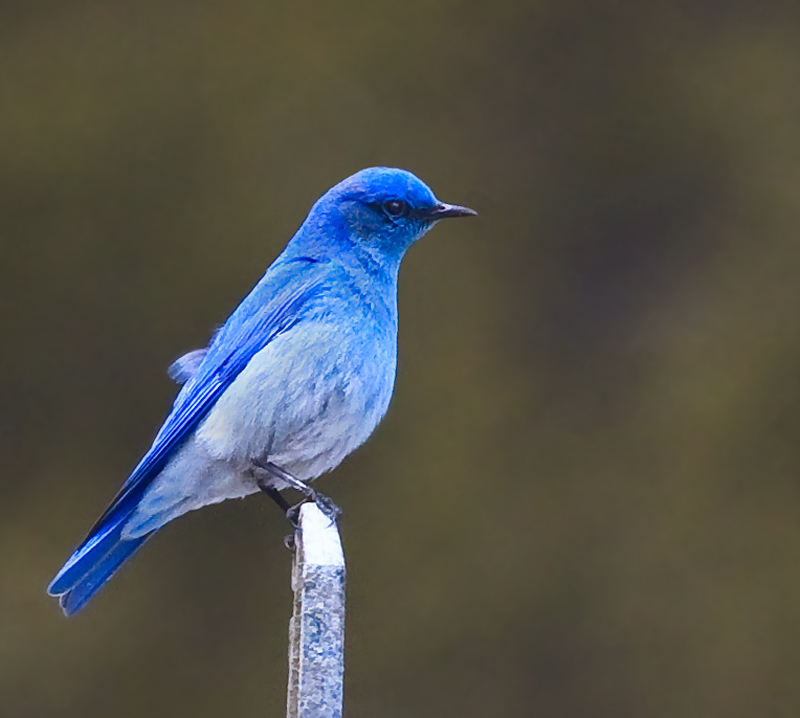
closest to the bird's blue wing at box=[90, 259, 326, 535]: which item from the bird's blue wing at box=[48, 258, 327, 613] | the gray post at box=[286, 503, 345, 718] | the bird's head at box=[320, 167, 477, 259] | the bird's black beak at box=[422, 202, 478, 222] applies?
the bird's blue wing at box=[48, 258, 327, 613]

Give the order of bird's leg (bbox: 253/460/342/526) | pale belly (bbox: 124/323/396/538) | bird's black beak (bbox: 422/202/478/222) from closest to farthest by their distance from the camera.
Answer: bird's leg (bbox: 253/460/342/526) → pale belly (bbox: 124/323/396/538) → bird's black beak (bbox: 422/202/478/222)

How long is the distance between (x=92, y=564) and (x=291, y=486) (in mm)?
412

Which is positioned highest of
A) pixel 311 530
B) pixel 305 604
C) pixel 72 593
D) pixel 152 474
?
pixel 152 474

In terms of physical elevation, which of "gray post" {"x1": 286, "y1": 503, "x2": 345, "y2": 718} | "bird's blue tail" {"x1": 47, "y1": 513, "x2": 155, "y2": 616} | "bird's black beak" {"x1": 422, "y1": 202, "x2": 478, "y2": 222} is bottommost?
"gray post" {"x1": 286, "y1": 503, "x2": 345, "y2": 718}

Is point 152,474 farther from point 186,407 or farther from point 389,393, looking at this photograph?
point 389,393

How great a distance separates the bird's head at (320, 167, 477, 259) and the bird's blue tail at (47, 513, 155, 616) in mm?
780

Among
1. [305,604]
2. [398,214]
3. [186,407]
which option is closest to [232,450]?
[186,407]

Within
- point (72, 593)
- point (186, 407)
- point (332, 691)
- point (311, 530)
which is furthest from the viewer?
point (186, 407)

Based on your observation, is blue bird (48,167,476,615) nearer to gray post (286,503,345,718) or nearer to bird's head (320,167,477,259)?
bird's head (320,167,477,259)

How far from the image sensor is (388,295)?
2.38 meters

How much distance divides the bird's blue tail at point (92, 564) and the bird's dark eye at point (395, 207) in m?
0.84

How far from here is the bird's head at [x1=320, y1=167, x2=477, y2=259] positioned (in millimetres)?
2393

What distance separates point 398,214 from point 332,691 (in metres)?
1.29

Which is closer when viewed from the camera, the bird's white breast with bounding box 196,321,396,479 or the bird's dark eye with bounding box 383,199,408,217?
the bird's white breast with bounding box 196,321,396,479
